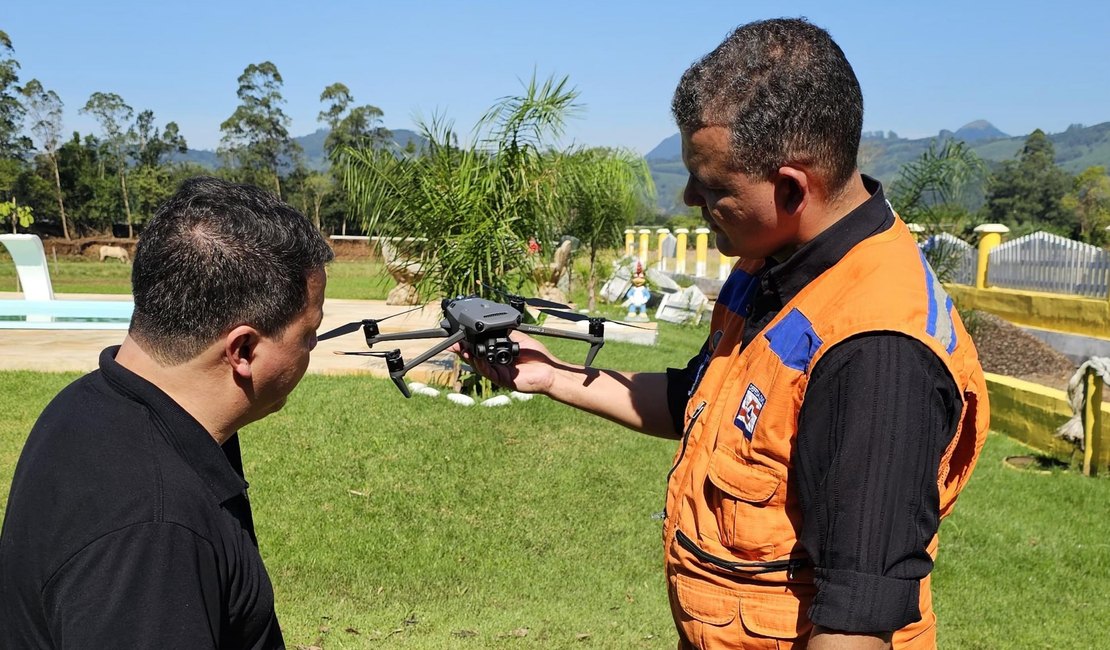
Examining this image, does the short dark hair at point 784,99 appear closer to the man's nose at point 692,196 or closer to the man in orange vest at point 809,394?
the man in orange vest at point 809,394

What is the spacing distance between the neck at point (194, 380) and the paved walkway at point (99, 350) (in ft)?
18.9

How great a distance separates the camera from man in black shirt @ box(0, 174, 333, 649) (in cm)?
122

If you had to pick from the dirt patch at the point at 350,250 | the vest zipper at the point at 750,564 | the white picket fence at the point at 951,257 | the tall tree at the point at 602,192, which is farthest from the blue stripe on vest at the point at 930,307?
the dirt patch at the point at 350,250

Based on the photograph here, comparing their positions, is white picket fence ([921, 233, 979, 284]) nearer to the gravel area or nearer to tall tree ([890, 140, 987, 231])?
tall tree ([890, 140, 987, 231])

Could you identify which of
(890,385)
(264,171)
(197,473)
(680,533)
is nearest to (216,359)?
(197,473)

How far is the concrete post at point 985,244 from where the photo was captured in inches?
554

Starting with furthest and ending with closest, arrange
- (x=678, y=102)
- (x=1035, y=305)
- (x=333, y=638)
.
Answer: (x=1035, y=305), (x=333, y=638), (x=678, y=102)

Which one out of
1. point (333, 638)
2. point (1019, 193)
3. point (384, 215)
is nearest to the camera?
point (333, 638)

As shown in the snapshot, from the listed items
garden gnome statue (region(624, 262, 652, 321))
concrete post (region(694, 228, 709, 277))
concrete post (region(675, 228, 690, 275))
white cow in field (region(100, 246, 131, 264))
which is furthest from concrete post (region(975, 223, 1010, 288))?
white cow in field (region(100, 246, 131, 264))

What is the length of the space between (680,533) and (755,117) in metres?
0.79

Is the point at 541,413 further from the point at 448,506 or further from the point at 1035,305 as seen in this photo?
the point at 1035,305

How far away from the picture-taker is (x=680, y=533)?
1.70 metres

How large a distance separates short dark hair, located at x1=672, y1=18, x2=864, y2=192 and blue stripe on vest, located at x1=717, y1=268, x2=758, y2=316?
42 cm

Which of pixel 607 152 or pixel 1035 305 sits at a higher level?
pixel 607 152
